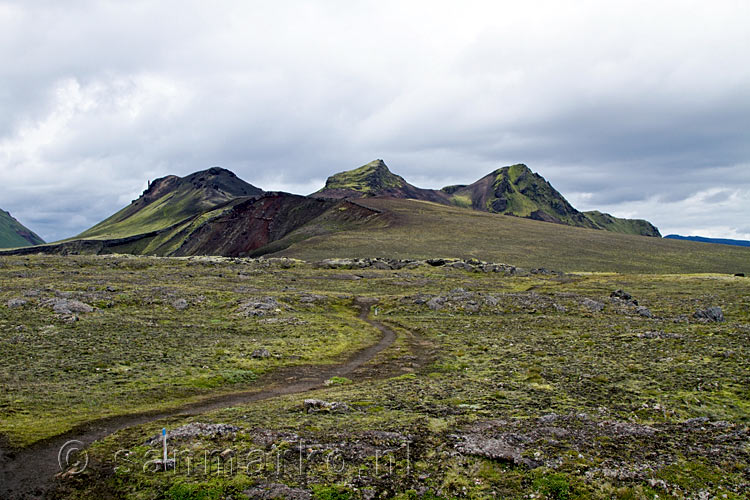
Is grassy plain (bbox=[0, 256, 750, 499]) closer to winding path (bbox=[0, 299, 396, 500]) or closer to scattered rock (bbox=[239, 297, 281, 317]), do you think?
winding path (bbox=[0, 299, 396, 500])

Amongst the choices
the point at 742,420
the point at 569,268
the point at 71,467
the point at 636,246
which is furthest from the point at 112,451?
the point at 636,246

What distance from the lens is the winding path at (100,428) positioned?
12652mm

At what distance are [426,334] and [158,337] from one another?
22.9m

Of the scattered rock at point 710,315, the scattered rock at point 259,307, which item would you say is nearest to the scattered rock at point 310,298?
the scattered rock at point 259,307

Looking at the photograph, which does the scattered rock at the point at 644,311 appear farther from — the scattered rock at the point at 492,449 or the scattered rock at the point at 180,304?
the scattered rock at the point at 180,304

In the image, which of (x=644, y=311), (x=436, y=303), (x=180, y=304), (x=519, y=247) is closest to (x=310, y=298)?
(x=180, y=304)

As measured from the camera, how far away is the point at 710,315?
136ft

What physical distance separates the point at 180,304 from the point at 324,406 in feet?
117

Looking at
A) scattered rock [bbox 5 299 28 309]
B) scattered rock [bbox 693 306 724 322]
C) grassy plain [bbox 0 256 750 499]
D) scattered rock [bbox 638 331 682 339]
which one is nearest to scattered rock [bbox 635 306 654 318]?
grassy plain [bbox 0 256 750 499]

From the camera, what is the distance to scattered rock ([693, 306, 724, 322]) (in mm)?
41000

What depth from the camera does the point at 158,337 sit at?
33406mm

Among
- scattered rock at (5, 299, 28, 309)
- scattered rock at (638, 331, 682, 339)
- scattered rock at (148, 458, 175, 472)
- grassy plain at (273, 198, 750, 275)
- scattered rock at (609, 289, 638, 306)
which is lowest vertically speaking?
scattered rock at (148, 458, 175, 472)

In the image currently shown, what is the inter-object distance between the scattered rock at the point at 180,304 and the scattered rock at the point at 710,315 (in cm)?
5281

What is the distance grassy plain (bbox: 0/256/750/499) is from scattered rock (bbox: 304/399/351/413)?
15.6 inches
